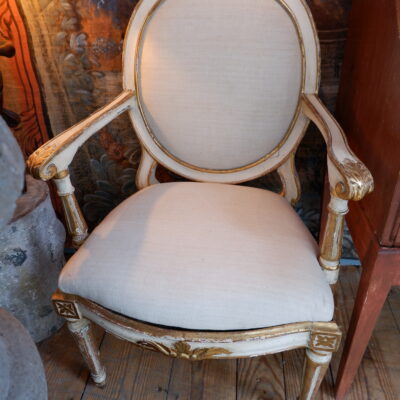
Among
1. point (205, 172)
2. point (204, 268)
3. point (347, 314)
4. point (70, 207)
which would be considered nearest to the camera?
point (204, 268)

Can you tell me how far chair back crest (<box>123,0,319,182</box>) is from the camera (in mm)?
944

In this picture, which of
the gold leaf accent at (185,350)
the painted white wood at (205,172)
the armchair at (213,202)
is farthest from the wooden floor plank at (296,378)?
the painted white wood at (205,172)

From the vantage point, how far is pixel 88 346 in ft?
3.20

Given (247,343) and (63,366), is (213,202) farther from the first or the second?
(63,366)

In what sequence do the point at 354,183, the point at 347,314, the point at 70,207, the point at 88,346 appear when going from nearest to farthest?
the point at 354,183, the point at 70,207, the point at 88,346, the point at 347,314

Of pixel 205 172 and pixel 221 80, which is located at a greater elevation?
pixel 221 80

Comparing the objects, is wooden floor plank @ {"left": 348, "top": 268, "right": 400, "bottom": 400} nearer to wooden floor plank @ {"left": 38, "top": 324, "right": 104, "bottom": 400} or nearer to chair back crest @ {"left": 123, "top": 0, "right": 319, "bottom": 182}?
chair back crest @ {"left": 123, "top": 0, "right": 319, "bottom": 182}

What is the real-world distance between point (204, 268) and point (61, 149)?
1.27 feet

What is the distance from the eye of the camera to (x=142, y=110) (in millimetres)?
1061

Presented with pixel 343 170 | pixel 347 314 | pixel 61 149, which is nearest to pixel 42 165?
pixel 61 149

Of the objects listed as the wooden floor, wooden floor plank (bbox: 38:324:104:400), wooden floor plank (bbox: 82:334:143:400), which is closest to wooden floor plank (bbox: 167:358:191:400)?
the wooden floor

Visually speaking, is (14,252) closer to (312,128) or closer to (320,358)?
(320,358)

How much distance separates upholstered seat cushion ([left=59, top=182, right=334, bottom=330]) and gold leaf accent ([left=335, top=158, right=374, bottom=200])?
180 millimetres

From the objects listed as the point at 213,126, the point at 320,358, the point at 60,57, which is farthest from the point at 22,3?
the point at 320,358
